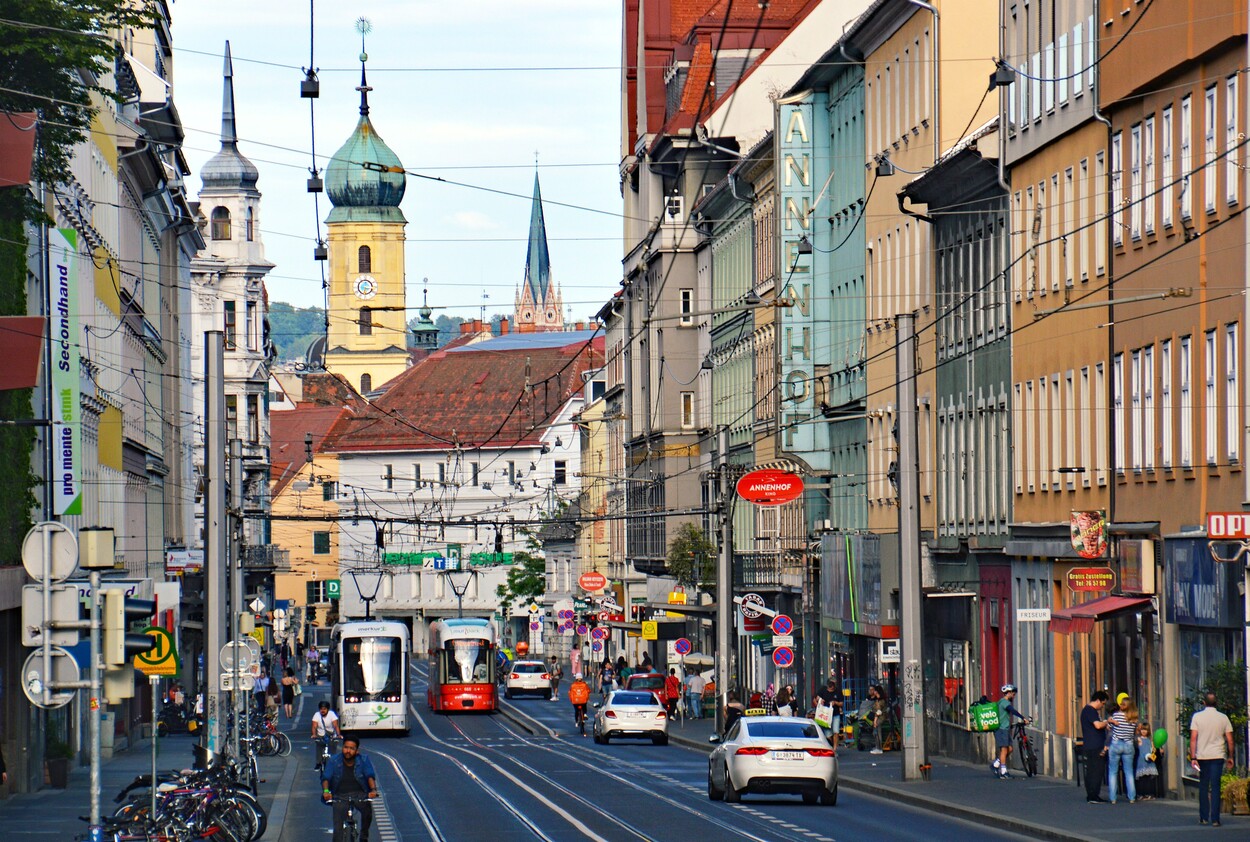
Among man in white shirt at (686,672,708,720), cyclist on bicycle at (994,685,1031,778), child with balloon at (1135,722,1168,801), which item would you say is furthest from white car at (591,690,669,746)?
child with balloon at (1135,722,1168,801)

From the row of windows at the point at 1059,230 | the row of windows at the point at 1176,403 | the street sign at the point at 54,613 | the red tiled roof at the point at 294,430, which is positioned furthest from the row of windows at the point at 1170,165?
the red tiled roof at the point at 294,430

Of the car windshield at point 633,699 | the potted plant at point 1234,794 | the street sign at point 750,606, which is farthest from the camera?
the car windshield at point 633,699

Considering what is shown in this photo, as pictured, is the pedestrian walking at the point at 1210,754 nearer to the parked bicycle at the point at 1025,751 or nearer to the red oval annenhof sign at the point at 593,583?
the parked bicycle at the point at 1025,751

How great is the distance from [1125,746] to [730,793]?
5.85 metres

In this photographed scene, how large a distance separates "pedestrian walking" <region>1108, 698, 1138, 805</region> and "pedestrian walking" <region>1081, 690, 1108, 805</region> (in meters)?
0.21

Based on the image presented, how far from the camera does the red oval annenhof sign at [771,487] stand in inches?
2104

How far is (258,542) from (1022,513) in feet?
284

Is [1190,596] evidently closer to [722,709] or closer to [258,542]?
[722,709]

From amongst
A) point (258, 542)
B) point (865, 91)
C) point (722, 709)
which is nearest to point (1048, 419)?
point (722, 709)

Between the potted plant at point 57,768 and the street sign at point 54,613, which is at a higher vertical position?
the street sign at point 54,613

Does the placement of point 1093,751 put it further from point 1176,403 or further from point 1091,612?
point 1176,403

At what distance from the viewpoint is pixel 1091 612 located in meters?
35.5

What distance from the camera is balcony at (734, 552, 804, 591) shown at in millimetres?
69250

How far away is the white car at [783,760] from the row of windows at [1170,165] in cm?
869
